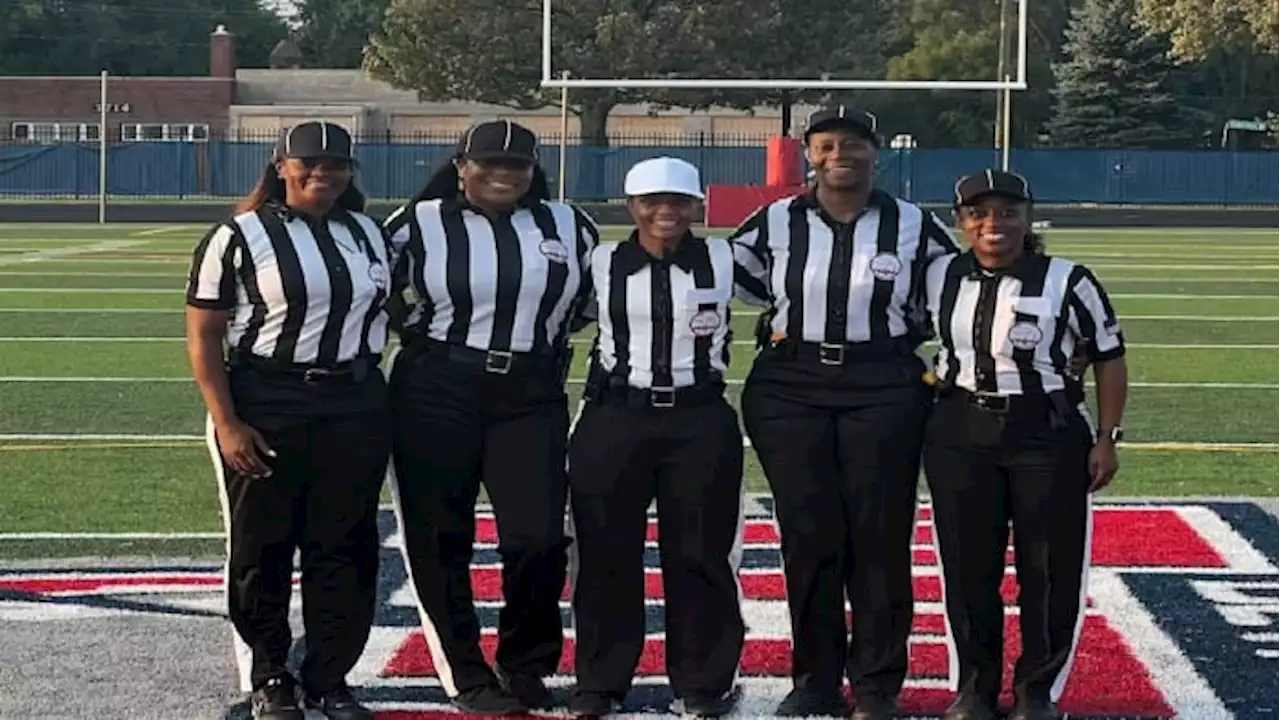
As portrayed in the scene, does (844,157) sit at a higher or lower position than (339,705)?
higher

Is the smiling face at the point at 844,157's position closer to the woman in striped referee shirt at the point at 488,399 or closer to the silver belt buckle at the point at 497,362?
the woman in striped referee shirt at the point at 488,399

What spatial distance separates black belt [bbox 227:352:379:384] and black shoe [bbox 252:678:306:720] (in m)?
0.76

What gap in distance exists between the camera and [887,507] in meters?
4.73

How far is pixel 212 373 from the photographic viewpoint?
4578mm

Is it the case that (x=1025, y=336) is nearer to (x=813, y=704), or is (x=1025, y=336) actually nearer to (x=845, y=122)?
(x=845, y=122)

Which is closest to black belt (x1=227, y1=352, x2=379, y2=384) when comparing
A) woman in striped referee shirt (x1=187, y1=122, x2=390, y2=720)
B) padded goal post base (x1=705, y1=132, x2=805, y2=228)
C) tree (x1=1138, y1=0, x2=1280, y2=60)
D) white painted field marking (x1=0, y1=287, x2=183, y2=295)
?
woman in striped referee shirt (x1=187, y1=122, x2=390, y2=720)

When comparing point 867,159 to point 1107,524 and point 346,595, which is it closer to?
point 346,595

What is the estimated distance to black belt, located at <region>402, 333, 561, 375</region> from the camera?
188 inches

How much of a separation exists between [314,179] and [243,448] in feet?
2.16

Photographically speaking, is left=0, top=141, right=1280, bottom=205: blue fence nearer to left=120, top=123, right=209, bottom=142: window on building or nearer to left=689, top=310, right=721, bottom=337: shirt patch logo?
left=120, top=123, right=209, bottom=142: window on building

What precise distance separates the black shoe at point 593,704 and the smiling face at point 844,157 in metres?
1.37

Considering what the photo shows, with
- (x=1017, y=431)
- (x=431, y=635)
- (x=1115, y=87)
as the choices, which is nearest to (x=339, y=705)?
(x=431, y=635)

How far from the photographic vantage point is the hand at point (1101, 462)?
4.65 m

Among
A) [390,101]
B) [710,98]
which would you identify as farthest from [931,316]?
[390,101]
